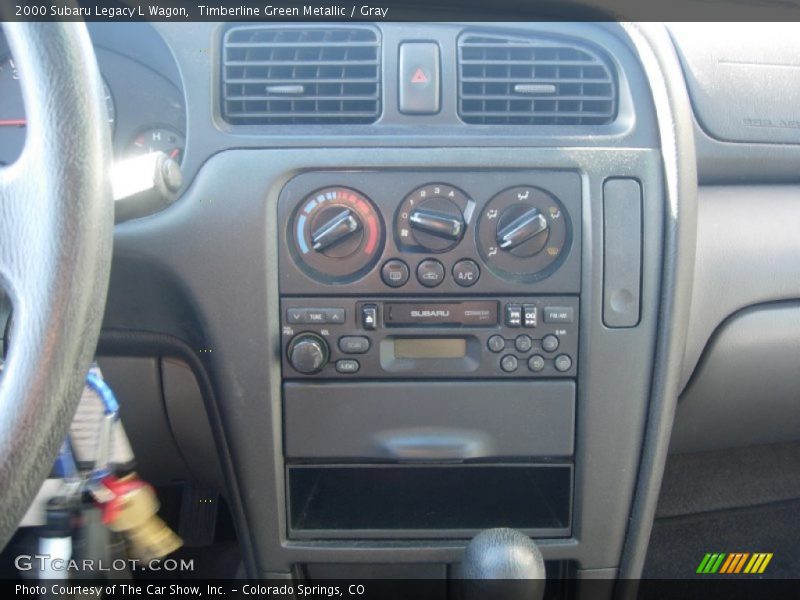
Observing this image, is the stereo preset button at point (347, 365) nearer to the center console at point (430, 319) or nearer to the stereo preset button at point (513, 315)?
the center console at point (430, 319)

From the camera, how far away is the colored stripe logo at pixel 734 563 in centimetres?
195

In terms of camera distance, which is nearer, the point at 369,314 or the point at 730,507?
the point at 369,314

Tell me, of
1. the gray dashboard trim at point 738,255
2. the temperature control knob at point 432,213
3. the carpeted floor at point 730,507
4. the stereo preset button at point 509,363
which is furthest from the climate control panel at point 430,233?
the carpeted floor at point 730,507

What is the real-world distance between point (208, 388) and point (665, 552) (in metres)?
1.27

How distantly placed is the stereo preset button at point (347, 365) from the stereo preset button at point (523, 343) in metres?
0.24

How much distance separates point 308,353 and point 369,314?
11 cm

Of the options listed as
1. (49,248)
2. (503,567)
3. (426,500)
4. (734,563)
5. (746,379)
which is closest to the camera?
(49,248)

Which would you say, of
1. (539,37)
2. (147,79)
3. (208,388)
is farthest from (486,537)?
(147,79)

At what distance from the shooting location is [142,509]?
1136 mm

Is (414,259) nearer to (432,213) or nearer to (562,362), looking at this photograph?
(432,213)

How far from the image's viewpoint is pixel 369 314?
1230 millimetres

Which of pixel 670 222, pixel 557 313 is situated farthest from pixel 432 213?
pixel 670 222

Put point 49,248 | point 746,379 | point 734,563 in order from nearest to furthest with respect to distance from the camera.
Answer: point 49,248, point 746,379, point 734,563

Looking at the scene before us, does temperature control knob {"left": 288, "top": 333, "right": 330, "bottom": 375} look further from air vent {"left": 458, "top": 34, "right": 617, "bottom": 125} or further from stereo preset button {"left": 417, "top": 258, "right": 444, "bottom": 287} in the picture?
air vent {"left": 458, "top": 34, "right": 617, "bottom": 125}
